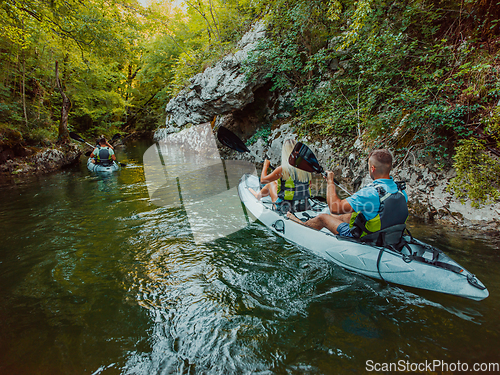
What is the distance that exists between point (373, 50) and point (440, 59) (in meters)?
1.26

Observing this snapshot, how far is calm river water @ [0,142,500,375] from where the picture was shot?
73.1 inches

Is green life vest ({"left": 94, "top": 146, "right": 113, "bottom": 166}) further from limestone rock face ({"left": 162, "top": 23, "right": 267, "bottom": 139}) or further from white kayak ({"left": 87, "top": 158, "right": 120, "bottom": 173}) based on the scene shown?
limestone rock face ({"left": 162, "top": 23, "right": 267, "bottom": 139})

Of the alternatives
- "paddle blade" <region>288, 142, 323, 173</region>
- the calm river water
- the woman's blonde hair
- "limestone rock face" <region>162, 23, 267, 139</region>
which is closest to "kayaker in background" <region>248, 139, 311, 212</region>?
the woman's blonde hair

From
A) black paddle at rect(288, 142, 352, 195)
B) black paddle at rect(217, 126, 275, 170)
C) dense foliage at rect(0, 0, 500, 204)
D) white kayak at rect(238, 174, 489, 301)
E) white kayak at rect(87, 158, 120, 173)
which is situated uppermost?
dense foliage at rect(0, 0, 500, 204)

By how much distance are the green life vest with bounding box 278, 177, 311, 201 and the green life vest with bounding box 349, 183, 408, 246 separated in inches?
52.7

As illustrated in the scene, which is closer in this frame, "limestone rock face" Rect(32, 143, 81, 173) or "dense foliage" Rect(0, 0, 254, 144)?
"dense foliage" Rect(0, 0, 254, 144)

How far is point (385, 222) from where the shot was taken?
255cm

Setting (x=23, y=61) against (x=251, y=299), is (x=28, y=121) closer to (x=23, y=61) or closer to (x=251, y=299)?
(x=23, y=61)

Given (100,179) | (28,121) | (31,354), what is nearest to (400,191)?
(31,354)

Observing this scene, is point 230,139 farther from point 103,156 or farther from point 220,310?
point 103,156

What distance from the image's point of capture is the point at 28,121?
10109 mm

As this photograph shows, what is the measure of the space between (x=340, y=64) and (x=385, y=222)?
22.7 ft

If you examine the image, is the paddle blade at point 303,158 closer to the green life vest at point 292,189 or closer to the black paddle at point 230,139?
the green life vest at point 292,189

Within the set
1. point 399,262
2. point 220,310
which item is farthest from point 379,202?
point 220,310
